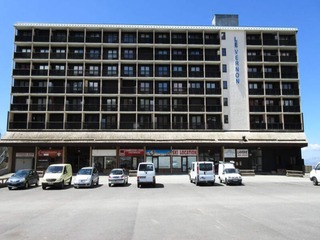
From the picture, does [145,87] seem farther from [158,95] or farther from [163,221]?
[163,221]

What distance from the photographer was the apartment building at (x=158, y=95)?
47.7m

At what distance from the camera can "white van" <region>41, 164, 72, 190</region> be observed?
26.9m

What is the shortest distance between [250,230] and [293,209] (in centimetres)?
573

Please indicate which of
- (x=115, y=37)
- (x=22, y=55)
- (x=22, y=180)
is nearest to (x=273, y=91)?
(x=115, y=37)

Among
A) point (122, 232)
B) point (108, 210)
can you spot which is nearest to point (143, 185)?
point (108, 210)

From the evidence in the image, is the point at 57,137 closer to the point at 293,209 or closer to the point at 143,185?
the point at 143,185

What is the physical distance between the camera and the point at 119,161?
47.3 m

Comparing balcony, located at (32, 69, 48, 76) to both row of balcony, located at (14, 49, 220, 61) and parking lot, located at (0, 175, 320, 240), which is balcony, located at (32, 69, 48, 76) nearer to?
row of balcony, located at (14, 49, 220, 61)

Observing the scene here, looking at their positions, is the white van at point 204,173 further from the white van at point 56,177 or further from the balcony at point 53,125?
the balcony at point 53,125

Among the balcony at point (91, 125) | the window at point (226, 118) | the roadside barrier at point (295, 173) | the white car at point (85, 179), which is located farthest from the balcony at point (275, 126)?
Result: the white car at point (85, 179)

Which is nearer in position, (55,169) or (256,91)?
(55,169)

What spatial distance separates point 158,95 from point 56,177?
27.1 metres

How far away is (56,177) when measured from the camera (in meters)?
27.2


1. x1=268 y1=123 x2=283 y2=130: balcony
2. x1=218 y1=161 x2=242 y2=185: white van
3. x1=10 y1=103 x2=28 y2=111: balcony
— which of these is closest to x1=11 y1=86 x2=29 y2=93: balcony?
x1=10 y1=103 x2=28 y2=111: balcony
